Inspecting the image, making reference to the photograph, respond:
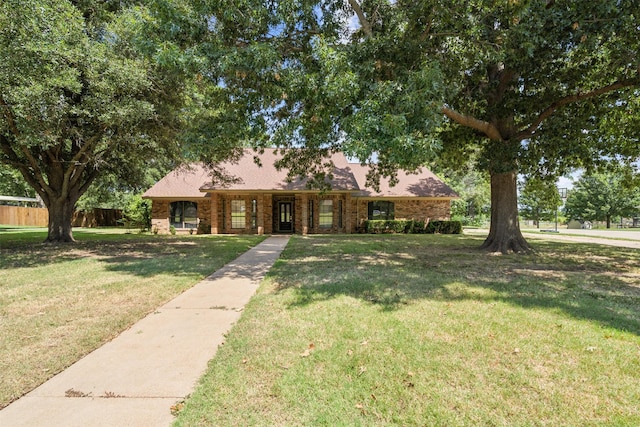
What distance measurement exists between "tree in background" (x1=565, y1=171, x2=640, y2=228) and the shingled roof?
1183 inches

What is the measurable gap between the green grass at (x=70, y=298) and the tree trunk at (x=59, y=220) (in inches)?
112

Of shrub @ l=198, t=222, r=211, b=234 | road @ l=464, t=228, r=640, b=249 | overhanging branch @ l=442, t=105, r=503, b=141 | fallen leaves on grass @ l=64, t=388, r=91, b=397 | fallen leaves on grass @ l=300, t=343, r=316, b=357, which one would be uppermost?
overhanging branch @ l=442, t=105, r=503, b=141

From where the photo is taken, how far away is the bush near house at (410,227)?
20484mm

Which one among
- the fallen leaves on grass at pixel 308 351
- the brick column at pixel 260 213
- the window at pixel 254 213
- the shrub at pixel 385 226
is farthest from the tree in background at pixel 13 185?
the fallen leaves on grass at pixel 308 351

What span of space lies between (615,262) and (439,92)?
7405 millimetres

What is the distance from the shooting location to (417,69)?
26.1ft

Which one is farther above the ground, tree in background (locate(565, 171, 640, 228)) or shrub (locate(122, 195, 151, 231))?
tree in background (locate(565, 171, 640, 228))

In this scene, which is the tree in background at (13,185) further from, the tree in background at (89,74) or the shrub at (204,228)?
the tree in background at (89,74)

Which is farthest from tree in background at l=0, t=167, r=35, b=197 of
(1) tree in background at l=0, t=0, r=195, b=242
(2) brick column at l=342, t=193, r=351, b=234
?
(2) brick column at l=342, t=193, r=351, b=234

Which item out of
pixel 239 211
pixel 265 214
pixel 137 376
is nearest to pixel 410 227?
pixel 265 214

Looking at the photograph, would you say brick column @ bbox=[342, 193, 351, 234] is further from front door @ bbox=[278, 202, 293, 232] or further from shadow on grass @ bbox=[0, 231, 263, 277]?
shadow on grass @ bbox=[0, 231, 263, 277]

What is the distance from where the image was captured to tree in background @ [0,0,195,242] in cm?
729

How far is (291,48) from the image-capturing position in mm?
8188

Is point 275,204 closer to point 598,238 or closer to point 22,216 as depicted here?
point 598,238
